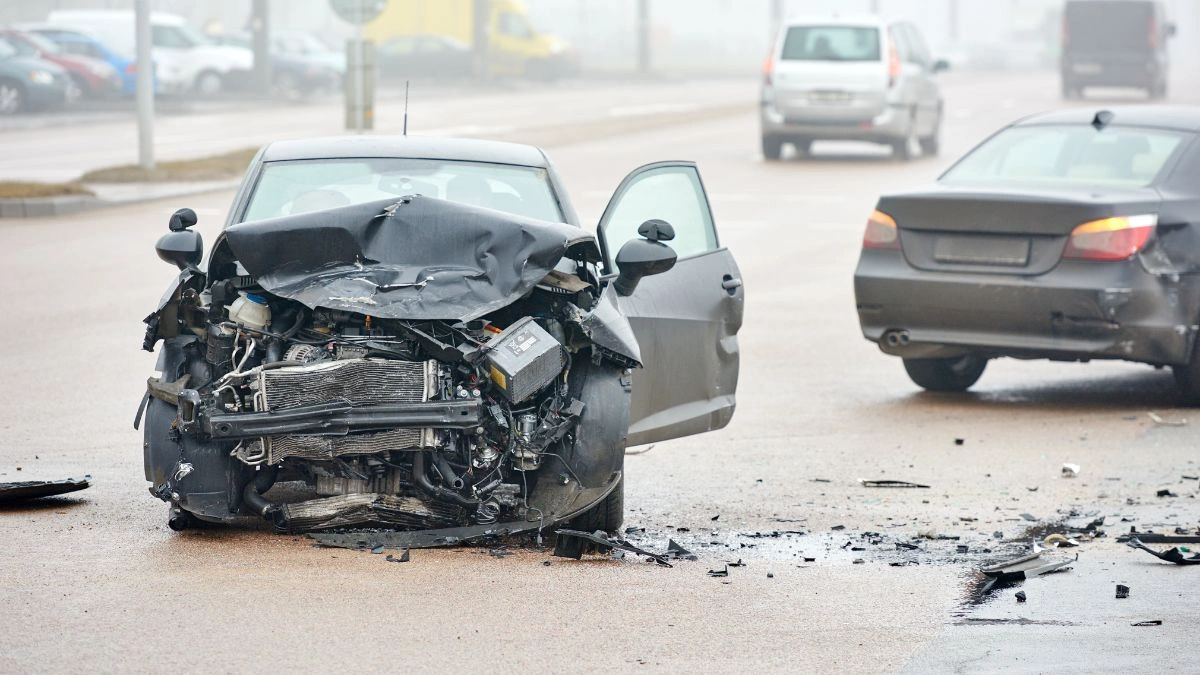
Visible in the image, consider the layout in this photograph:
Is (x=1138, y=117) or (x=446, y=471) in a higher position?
(x=1138, y=117)

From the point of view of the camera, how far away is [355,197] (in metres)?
7.84

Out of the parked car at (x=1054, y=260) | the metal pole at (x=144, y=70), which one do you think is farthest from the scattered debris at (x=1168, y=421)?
the metal pole at (x=144, y=70)

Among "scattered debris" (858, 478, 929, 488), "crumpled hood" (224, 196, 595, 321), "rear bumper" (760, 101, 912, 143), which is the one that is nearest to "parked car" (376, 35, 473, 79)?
"rear bumper" (760, 101, 912, 143)

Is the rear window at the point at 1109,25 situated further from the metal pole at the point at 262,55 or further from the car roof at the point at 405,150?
the car roof at the point at 405,150

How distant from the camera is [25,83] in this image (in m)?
36.0

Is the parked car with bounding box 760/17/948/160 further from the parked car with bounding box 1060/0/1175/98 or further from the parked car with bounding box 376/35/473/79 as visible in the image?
the parked car with bounding box 376/35/473/79

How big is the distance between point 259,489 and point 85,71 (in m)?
35.3

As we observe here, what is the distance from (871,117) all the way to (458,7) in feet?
113

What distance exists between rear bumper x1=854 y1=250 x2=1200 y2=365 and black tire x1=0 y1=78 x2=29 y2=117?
94.4ft

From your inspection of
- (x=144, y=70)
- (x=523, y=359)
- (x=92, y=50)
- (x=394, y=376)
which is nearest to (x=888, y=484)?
(x=523, y=359)

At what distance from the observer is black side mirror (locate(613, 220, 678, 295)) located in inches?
288

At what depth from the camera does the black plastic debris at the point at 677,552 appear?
23.1 ft

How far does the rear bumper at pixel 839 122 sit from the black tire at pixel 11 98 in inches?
627

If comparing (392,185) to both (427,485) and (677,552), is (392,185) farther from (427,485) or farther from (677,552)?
(677,552)
